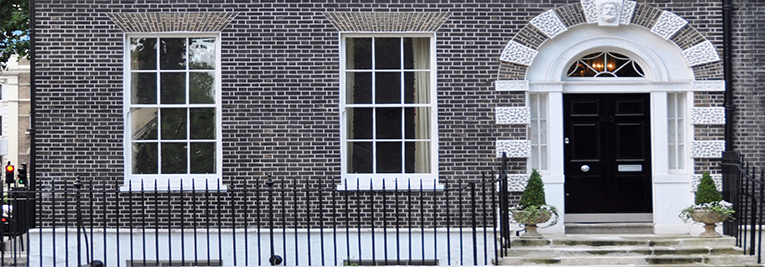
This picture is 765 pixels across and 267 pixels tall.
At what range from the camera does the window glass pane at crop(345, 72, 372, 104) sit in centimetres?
1214

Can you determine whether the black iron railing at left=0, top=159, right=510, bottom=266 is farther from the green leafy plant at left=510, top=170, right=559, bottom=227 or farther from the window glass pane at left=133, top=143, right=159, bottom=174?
the green leafy plant at left=510, top=170, right=559, bottom=227

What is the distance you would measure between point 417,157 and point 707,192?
13.1ft

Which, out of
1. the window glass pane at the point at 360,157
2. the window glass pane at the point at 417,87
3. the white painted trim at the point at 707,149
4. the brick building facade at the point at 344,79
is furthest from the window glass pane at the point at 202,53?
the white painted trim at the point at 707,149

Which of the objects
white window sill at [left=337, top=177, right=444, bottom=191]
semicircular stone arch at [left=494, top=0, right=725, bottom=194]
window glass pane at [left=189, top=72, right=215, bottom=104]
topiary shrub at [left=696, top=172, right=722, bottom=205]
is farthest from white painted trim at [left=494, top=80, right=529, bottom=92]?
window glass pane at [left=189, top=72, right=215, bottom=104]

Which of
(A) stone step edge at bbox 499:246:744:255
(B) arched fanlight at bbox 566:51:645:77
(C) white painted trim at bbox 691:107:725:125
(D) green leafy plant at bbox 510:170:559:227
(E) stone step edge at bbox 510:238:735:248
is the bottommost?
(A) stone step edge at bbox 499:246:744:255

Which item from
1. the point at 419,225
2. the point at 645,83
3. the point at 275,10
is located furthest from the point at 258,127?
the point at 645,83

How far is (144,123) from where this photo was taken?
477 inches

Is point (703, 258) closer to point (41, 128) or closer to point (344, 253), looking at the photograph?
point (344, 253)

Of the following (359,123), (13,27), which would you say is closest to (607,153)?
(359,123)

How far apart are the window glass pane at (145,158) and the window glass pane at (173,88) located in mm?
681

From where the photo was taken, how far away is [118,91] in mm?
11922

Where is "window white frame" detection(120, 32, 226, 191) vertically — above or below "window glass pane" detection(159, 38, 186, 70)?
below

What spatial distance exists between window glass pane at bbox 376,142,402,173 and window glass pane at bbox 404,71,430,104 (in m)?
0.67

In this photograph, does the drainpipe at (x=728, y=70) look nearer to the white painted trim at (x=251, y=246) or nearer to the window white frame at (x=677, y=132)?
the window white frame at (x=677, y=132)
